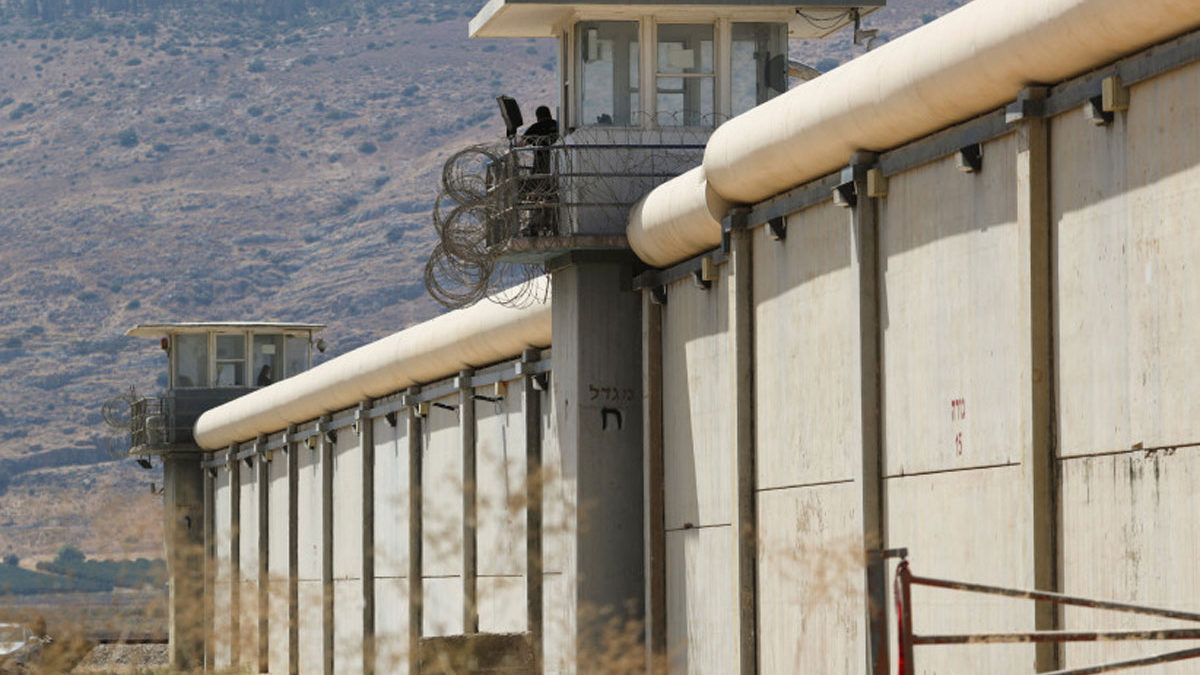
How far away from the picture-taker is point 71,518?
1261 cm

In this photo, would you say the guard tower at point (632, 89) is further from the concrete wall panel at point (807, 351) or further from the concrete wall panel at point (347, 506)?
the concrete wall panel at point (347, 506)

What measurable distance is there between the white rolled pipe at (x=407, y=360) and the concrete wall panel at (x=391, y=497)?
537mm

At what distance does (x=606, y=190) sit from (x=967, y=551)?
7202mm

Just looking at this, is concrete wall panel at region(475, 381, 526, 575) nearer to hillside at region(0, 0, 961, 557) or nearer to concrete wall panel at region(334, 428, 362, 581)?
concrete wall panel at region(334, 428, 362, 581)

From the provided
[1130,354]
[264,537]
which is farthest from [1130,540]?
[264,537]

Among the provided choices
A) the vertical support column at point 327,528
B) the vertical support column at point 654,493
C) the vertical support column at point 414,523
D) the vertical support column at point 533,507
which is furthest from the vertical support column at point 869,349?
the vertical support column at point 327,528

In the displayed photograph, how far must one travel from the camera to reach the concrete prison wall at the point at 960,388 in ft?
35.4

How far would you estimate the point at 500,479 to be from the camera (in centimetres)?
2316

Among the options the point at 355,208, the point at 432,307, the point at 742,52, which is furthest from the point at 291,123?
the point at 742,52

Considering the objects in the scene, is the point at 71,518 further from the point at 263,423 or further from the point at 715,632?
the point at 263,423

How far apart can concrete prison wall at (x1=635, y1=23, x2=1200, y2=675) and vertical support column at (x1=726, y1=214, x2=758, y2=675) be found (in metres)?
0.02

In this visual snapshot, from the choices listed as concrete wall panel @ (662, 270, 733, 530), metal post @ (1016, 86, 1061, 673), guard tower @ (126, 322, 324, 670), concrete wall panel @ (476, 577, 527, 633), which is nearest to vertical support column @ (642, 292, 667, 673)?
concrete wall panel @ (662, 270, 733, 530)

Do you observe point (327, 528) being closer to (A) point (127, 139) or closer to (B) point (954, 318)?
(B) point (954, 318)

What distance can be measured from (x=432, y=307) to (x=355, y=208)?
16291mm
